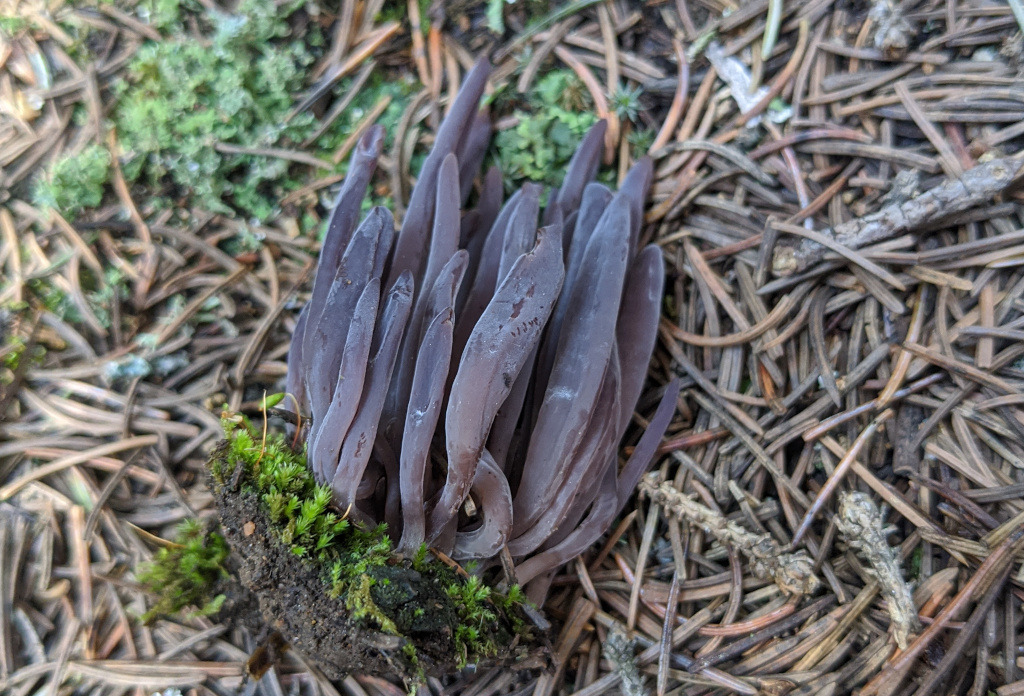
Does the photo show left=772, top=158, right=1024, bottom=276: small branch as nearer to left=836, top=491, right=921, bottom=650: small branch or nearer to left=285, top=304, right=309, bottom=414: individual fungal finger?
left=836, top=491, right=921, bottom=650: small branch

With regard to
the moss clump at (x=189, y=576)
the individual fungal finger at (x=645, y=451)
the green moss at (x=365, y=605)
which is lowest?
the individual fungal finger at (x=645, y=451)

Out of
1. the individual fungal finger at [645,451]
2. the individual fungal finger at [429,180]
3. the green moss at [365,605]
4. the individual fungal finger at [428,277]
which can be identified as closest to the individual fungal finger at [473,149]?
the individual fungal finger at [429,180]

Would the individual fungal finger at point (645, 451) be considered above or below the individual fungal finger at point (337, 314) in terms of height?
below

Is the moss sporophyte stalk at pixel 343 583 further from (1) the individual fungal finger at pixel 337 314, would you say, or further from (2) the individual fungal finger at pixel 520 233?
(2) the individual fungal finger at pixel 520 233

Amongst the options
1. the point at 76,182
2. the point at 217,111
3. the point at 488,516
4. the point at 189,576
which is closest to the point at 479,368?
the point at 488,516

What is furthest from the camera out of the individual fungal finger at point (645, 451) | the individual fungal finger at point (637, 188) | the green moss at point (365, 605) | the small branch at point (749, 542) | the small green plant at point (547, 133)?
the small green plant at point (547, 133)

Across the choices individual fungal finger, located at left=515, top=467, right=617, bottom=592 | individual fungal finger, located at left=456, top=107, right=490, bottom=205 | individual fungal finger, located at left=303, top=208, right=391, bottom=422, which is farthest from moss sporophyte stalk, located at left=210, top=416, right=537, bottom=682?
individual fungal finger, located at left=456, top=107, right=490, bottom=205

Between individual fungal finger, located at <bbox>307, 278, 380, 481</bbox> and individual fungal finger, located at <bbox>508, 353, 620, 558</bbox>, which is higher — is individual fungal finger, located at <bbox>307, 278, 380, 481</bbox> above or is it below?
above
